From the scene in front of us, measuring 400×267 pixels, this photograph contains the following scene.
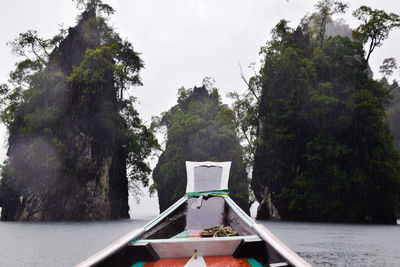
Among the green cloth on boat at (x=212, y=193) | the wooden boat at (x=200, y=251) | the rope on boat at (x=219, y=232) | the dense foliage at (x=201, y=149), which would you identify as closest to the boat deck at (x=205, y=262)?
the wooden boat at (x=200, y=251)

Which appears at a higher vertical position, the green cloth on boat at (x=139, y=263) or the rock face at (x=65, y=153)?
the rock face at (x=65, y=153)

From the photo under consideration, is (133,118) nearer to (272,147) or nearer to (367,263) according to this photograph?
(272,147)

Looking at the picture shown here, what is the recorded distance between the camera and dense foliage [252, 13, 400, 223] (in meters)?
17.0

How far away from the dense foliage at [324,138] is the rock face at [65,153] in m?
10.9

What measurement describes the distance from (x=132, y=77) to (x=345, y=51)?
1619 centimetres

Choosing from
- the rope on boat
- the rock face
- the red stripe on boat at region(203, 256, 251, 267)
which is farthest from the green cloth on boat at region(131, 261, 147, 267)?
the rock face

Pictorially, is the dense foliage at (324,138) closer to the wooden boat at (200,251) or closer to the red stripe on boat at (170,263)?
the wooden boat at (200,251)

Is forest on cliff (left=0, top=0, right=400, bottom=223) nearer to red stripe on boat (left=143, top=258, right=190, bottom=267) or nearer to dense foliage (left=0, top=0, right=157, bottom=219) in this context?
dense foliage (left=0, top=0, right=157, bottom=219)

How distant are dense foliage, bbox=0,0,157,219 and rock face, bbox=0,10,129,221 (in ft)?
0.20

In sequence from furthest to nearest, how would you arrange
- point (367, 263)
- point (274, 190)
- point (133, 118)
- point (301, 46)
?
point (133, 118)
point (301, 46)
point (274, 190)
point (367, 263)

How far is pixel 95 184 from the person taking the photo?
19.7 metres

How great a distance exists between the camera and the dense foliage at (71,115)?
18250mm

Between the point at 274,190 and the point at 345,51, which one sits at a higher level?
the point at 345,51

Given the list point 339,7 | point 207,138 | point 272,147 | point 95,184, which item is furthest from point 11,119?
point 339,7
